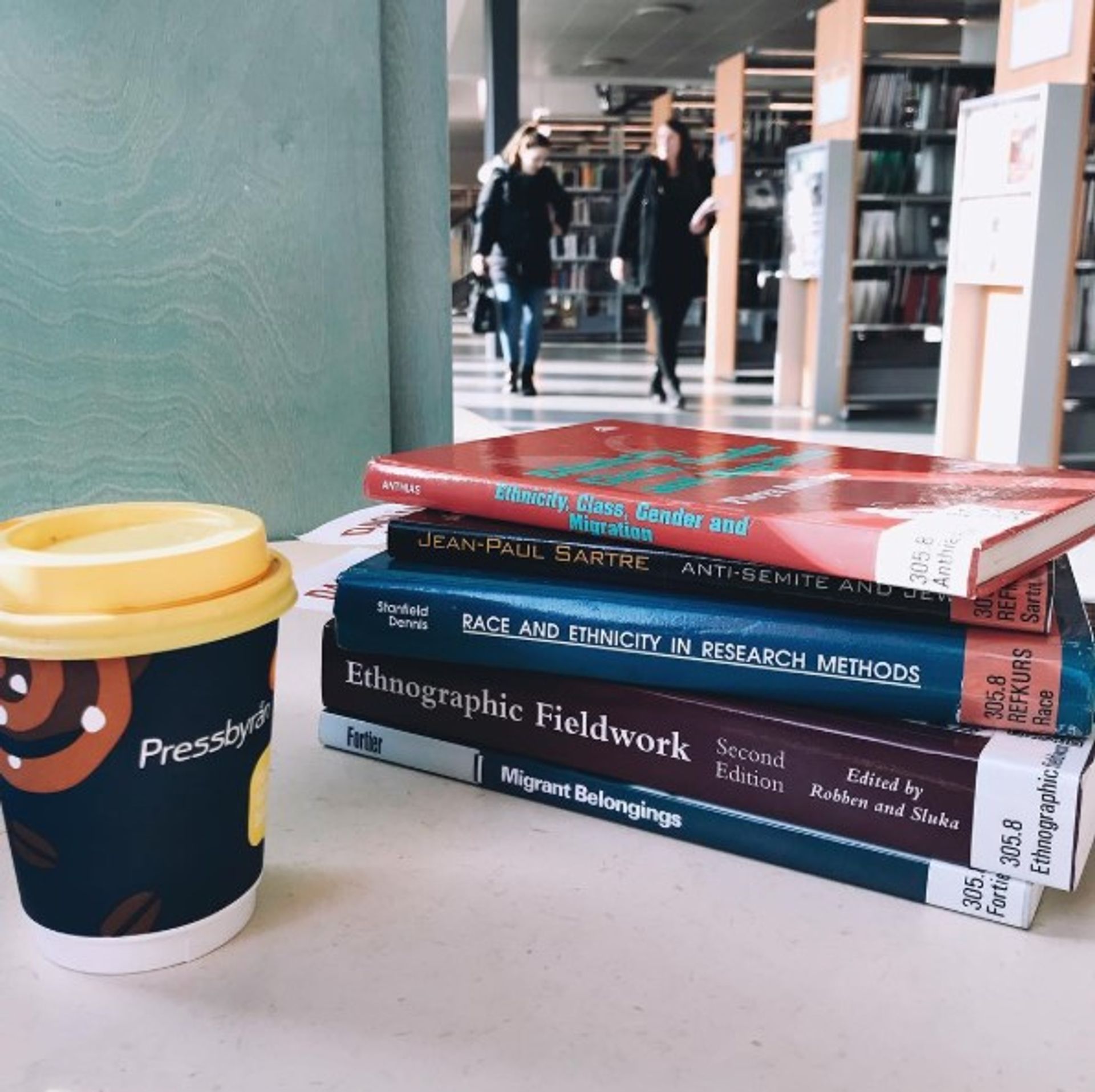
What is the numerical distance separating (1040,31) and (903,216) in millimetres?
2575

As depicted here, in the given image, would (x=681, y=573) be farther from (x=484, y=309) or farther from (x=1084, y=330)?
(x=484, y=309)

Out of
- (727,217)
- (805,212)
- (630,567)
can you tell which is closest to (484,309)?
(727,217)

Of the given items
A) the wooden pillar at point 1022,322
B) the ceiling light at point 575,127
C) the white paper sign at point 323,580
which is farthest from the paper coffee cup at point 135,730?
the ceiling light at point 575,127

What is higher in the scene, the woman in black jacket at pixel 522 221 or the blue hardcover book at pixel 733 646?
the woman in black jacket at pixel 522 221

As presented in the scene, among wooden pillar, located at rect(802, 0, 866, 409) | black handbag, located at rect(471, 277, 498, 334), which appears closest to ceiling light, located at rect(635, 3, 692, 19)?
black handbag, located at rect(471, 277, 498, 334)

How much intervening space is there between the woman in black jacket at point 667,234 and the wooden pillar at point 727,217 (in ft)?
5.39

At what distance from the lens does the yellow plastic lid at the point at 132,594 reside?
0.44 metres

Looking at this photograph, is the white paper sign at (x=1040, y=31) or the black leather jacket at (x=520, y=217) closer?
the white paper sign at (x=1040, y=31)

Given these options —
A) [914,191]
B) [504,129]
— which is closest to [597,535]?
[914,191]

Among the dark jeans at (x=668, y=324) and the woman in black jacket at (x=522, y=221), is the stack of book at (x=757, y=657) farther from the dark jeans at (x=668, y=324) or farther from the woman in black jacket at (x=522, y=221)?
the woman in black jacket at (x=522, y=221)

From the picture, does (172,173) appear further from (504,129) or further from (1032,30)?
(504,129)

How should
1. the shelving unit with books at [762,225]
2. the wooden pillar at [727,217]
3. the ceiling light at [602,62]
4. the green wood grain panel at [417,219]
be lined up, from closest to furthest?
1. the green wood grain panel at [417,219]
2. the wooden pillar at [727,217]
3. the shelving unit with books at [762,225]
4. the ceiling light at [602,62]

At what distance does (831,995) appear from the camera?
49cm

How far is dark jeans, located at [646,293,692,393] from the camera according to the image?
7.04 metres
